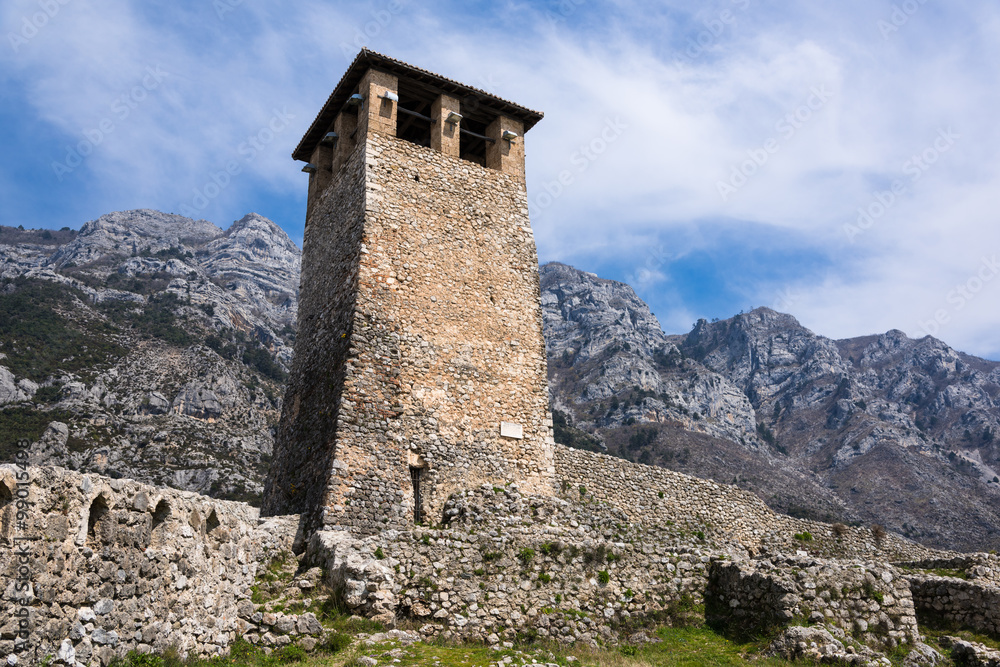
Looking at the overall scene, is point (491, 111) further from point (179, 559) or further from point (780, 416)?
point (780, 416)

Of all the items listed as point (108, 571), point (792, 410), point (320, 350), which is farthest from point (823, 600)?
point (792, 410)

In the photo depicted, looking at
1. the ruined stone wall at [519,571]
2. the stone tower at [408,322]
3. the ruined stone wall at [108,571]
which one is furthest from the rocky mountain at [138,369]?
the ruined stone wall at [108,571]

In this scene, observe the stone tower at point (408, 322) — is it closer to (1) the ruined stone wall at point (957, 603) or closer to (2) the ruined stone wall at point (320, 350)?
(2) the ruined stone wall at point (320, 350)

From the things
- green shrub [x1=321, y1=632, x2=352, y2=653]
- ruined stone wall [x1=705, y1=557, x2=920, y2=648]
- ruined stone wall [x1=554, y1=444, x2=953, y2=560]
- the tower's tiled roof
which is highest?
the tower's tiled roof

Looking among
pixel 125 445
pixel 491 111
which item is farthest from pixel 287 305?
pixel 491 111

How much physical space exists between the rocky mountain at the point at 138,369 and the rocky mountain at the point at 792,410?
37987mm

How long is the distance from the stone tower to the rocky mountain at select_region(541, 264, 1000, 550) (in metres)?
63.3

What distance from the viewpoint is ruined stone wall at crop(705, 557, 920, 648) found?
462 inches

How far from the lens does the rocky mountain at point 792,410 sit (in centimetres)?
8038

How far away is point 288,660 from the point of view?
367 inches

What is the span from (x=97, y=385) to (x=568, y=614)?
159 feet

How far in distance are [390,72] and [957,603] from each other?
17208 mm

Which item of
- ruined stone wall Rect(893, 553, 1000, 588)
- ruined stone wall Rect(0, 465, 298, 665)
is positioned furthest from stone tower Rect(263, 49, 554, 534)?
ruined stone wall Rect(893, 553, 1000, 588)

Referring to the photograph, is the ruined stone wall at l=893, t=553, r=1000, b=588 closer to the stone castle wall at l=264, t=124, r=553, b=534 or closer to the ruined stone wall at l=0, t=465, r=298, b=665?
the stone castle wall at l=264, t=124, r=553, b=534
